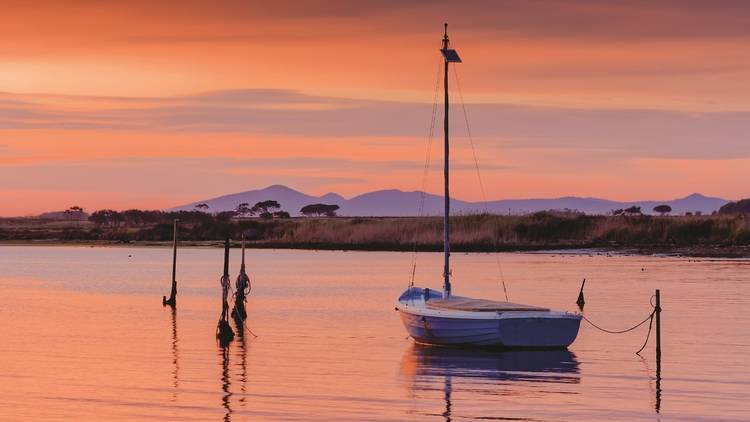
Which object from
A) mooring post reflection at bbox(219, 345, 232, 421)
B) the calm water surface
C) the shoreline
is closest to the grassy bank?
the shoreline

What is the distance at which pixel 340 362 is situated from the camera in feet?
127

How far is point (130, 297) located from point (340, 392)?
133 ft

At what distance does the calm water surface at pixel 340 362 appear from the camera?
95.6 ft

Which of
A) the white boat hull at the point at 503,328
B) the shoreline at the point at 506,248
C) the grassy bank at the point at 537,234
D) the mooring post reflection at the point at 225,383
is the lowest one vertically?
the mooring post reflection at the point at 225,383

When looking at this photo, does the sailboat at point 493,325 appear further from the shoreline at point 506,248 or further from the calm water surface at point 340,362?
the shoreline at point 506,248

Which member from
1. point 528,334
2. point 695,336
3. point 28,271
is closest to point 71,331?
point 528,334

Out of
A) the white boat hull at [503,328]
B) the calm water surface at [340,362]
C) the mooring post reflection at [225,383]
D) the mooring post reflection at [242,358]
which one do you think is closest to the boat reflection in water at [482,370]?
the calm water surface at [340,362]

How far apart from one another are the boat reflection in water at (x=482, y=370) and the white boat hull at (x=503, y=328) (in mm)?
407

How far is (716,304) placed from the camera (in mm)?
61969

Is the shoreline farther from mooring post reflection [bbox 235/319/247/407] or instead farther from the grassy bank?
mooring post reflection [bbox 235/319/247/407]

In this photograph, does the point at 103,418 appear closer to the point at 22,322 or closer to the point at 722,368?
the point at 722,368

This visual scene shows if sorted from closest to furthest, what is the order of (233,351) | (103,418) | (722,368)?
(103,418) < (722,368) < (233,351)

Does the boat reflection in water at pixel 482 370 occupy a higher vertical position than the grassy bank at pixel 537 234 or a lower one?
lower

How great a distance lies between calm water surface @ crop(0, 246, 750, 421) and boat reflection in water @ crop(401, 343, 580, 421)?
3.4 inches
